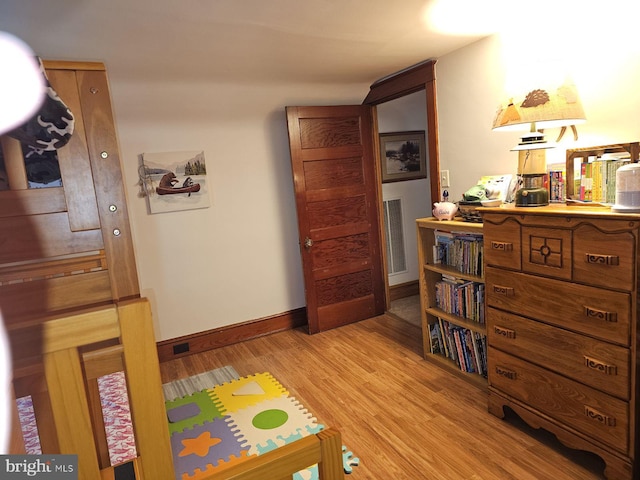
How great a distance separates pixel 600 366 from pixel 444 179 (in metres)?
1.77

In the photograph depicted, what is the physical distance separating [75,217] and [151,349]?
88 cm

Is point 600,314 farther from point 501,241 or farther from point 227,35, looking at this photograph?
point 227,35

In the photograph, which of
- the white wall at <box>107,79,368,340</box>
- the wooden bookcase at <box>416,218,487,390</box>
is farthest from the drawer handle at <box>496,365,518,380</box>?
the white wall at <box>107,79,368,340</box>

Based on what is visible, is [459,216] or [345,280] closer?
[459,216]

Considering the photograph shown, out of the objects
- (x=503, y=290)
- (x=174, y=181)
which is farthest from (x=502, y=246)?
(x=174, y=181)

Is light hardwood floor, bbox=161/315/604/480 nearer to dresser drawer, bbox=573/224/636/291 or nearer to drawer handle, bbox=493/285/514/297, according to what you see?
drawer handle, bbox=493/285/514/297

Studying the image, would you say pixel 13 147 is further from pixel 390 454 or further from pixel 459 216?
pixel 459 216

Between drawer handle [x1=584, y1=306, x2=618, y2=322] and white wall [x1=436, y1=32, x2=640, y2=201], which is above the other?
white wall [x1=436, y1=32, x2=640, y2=201]

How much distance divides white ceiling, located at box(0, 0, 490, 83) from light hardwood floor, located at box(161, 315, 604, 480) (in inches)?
86.8

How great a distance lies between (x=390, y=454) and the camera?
208cm

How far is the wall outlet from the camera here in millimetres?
3143

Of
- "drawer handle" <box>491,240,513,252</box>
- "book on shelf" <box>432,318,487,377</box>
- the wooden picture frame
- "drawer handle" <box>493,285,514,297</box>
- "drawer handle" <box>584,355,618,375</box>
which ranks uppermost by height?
the wooden picture frame

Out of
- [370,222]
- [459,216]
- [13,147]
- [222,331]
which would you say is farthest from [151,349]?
[370,222]

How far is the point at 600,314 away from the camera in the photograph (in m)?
1.70
